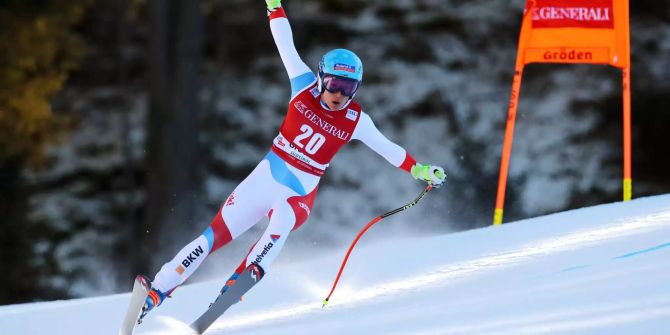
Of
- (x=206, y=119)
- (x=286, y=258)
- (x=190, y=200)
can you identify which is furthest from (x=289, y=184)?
(x=206, y=119)

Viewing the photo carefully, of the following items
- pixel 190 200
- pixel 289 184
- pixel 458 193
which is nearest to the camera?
pixel 289 184

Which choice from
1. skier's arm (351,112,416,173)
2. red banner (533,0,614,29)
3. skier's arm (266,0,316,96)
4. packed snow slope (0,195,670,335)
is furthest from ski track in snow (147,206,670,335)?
red banner (533,0,614,29)

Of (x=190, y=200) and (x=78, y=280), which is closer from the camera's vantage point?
(x=190, y=200)

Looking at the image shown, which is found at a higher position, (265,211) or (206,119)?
(206,119)

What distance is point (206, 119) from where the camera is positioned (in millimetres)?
14383

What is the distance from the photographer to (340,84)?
189 inches

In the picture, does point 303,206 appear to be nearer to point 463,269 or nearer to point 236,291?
point 236,291

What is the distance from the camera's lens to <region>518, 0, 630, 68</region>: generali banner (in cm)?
694

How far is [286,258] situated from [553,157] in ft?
15.7

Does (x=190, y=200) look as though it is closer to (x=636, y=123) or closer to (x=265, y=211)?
(x=265, y=211)

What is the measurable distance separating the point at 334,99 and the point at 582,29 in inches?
111

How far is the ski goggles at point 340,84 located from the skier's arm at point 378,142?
0.71 ft

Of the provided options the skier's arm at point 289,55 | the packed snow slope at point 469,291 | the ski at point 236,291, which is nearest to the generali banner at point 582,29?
the packed snow slope at point 469,291

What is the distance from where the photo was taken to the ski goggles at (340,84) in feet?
15.7
